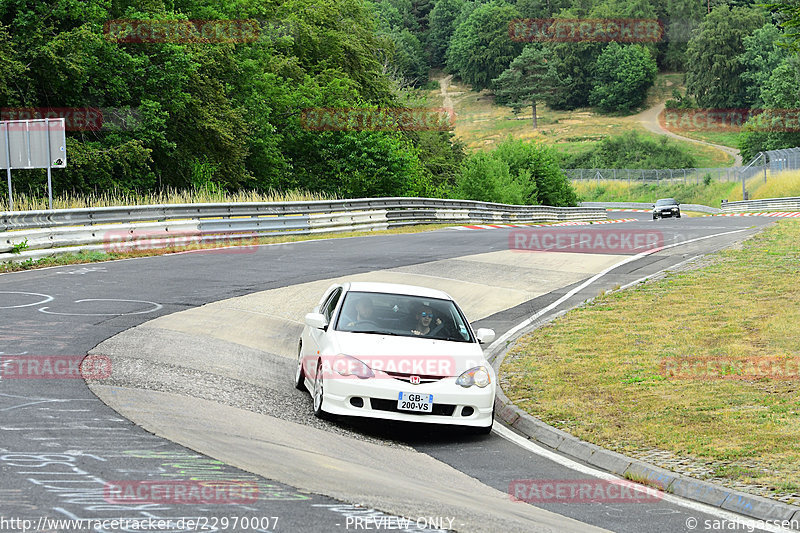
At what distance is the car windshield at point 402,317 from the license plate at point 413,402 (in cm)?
113

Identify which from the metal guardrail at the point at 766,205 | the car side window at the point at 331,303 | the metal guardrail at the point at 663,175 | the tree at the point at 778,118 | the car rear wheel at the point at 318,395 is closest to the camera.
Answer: the car rear wheel at the point at 318,395

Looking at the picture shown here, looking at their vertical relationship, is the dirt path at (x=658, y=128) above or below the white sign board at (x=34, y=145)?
above

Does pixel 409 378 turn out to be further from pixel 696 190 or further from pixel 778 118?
pixel 778 118

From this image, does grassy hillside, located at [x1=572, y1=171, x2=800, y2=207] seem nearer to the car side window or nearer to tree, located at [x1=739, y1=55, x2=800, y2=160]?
tree, located at [x1=739, y1=55, x2=800, y2=160]

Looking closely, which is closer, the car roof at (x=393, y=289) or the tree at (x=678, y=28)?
the car roof at (x=393, y=289)

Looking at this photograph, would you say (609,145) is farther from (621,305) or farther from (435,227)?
(621,305)

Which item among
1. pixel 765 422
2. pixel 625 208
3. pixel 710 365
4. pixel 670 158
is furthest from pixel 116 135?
pixel 670 158

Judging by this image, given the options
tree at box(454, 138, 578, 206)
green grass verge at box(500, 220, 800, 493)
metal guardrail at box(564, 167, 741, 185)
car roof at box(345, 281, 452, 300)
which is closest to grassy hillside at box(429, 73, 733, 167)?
metal guardrail at box(564, 167, 741, 185)

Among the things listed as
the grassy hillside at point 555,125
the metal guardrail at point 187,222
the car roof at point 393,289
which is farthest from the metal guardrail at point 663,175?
the car roof at point 393,289

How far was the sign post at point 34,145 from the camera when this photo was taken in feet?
74.4

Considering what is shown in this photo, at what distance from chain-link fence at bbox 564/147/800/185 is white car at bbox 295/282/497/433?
69957 mm

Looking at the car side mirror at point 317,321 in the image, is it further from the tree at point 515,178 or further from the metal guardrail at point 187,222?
the tree at point 515,178

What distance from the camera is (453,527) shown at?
592cm

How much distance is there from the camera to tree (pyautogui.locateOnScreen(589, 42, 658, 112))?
169m
